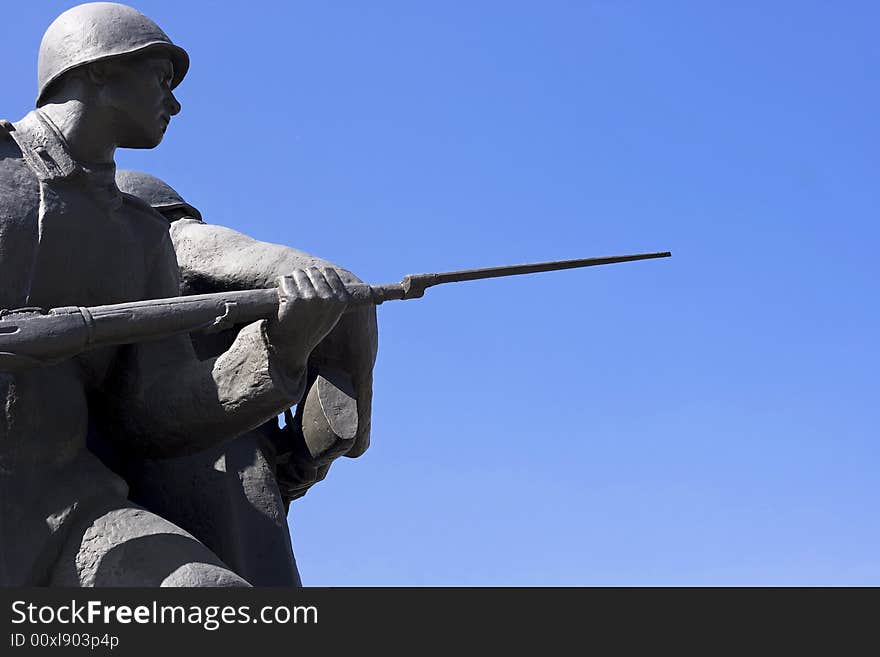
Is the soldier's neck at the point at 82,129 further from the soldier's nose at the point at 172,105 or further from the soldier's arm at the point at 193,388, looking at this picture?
the soldier's arm at the point at 193,388

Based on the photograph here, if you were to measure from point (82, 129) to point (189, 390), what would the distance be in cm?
135

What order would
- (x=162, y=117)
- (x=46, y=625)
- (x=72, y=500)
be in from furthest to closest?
(x=162, y=117)
(x=72, y=500)
(x=46, y=625)

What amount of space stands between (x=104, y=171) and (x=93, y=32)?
2.18 feet

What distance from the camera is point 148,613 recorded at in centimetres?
672

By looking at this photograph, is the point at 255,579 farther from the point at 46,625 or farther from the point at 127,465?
the point at 46,625

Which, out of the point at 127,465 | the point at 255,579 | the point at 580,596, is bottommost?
the point at 580,596

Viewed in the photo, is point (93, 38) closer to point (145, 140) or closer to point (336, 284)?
point (145, 140)

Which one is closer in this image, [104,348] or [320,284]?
[320,284]

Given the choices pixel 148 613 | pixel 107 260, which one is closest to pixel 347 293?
pixel 107 260

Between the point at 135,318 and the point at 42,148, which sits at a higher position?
the point at 42,148

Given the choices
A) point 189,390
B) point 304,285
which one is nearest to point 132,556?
point 189,390

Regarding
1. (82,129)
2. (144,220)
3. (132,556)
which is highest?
(82,129)

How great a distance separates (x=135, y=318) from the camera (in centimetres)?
726

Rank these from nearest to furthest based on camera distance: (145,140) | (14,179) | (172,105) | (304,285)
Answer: (304,285), (14,179), (145,140), (172,105)
